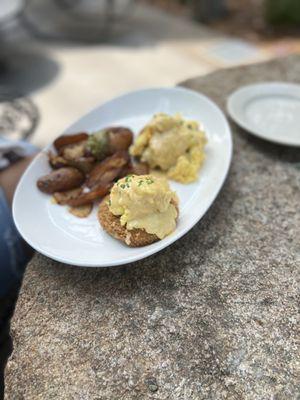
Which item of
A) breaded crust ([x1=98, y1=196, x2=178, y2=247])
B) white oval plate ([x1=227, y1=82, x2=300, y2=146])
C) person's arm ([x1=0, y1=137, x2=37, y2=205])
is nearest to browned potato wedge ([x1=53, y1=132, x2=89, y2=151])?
person's arm ([x1=0, y1=137, x2=37, y2=205])

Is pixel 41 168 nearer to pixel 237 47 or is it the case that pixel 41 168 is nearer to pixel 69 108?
pixel 69 108

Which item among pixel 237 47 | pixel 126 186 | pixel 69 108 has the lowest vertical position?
pixel 237 47

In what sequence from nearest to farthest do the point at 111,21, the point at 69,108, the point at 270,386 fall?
the point at 270,386 < the point at 69,108 < the point at 111,21

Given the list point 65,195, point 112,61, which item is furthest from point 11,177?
point 112,61

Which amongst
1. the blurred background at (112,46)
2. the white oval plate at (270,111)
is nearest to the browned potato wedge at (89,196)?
the white oval plate at (270,111)

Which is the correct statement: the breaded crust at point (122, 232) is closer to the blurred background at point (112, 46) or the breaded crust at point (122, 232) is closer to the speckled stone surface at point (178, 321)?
the speckled stone surface at point (178, 321)

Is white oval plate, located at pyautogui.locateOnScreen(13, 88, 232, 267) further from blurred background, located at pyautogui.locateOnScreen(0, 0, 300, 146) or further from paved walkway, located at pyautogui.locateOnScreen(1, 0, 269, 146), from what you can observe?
paved walkway, located at pyautogui.locateOnScreen(1, 0, 269, 146)

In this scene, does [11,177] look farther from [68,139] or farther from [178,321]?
[178,321]

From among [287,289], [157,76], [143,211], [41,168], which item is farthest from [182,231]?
[157,76]
